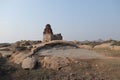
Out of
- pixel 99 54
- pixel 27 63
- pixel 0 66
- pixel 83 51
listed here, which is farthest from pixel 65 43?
pixel 0 66

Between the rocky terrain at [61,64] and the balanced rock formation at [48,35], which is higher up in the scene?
the balanced rock formation at [48,35]

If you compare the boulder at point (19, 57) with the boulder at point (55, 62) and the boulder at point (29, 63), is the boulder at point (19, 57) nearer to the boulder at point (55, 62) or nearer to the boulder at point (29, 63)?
the boulder at point (29, 63)

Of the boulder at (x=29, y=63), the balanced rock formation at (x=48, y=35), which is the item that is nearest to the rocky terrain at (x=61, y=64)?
the boulder at (x=29, y=63)

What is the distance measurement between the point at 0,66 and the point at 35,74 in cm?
170

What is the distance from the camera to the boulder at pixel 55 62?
9.49 meters

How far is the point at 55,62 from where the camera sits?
31.7 feet

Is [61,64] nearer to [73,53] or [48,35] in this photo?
[73,53]

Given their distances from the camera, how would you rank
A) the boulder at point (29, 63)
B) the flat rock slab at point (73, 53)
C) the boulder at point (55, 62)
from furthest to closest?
the flat rock slab at point (73, 53)
the boulder at point (29, 63)
the boulder at point (55, 62)

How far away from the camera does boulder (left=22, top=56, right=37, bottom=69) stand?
962 cm

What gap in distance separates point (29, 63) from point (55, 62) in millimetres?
1019

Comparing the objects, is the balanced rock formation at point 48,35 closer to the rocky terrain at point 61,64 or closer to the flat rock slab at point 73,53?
the rocky terrain at point 61,64

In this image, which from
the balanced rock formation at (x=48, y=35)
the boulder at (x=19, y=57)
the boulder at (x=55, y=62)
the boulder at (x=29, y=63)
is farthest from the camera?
the balanced rock formation at (x=48, y=35)

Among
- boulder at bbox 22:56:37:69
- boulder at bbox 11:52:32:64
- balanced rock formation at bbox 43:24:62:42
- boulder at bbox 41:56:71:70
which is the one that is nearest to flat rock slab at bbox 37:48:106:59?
→ boulder at bbox 11:52:32:64

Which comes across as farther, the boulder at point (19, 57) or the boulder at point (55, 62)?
the boulder at point (19, 57)
